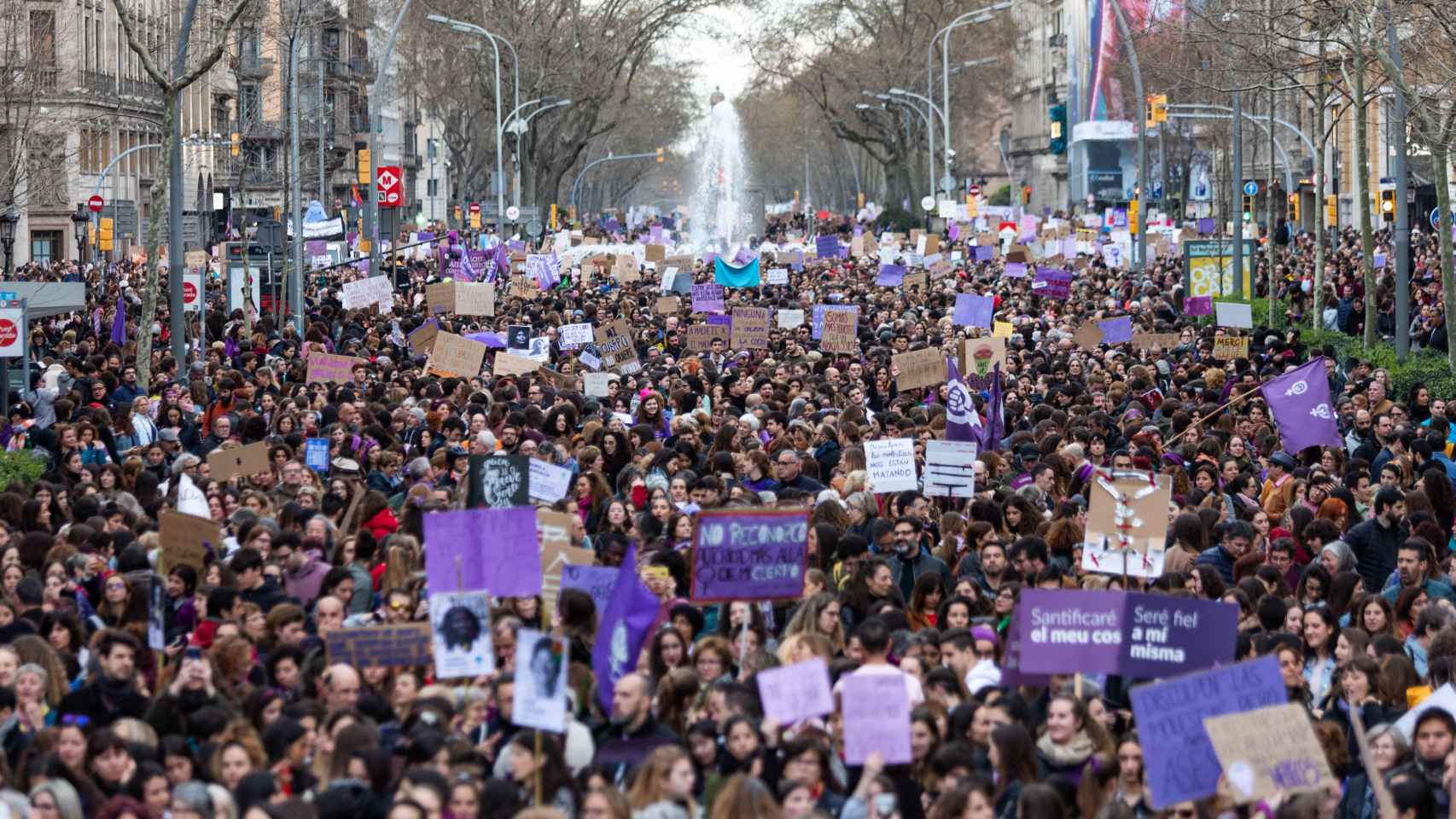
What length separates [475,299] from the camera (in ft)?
105

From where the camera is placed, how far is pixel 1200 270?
3491cm

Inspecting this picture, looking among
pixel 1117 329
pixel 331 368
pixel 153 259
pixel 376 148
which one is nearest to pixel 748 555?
pixel 331 368

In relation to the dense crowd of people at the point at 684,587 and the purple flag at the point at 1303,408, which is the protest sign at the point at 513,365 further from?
the purple flag at the point at 1303,408

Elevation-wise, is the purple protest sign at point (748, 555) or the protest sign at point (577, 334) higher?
the protest sign at point (577, 334)

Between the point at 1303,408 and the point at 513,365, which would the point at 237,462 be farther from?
the point at 513,365

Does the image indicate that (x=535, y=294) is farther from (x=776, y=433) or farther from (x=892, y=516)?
(x=892, y=516)

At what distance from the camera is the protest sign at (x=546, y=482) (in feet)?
47.4

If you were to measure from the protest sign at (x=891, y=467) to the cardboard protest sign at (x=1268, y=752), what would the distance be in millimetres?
7466

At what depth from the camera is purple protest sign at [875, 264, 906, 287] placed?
40.2 m

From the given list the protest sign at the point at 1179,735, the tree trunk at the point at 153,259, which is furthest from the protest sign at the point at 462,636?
the tree trunk at the point at 153,259

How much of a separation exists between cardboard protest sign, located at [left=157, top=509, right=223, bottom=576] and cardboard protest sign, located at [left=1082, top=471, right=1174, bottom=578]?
4.39 metres

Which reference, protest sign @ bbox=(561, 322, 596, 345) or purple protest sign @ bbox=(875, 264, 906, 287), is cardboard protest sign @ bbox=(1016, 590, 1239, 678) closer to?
protest sign @ bbox=(561, 322, 596, 345)

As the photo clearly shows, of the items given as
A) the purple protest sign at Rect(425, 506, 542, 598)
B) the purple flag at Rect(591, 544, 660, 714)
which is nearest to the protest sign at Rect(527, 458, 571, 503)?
the purple protest sign at Rect(425, 506, 542, 598)

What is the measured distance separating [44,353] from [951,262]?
82.9 ft
